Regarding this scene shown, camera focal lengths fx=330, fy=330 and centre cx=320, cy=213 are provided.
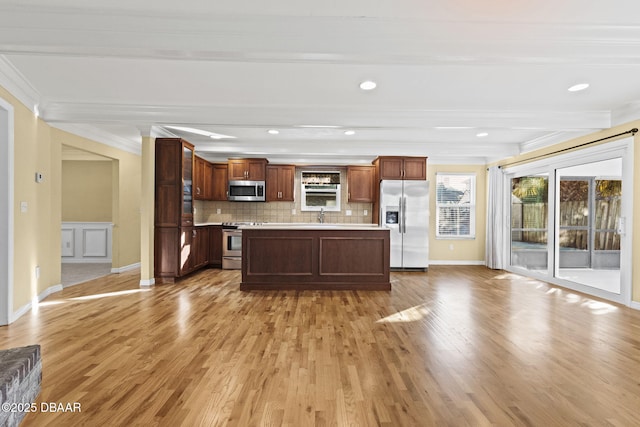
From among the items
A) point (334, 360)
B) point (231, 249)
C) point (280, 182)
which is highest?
point (280, 182)

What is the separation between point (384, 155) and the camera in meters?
6.89

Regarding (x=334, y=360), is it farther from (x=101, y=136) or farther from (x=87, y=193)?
(x=87, y=193)

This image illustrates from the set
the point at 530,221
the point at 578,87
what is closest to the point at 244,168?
the point at 578,87

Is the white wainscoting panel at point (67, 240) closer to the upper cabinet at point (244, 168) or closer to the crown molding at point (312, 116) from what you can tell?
the upper cabinet at point (244, 168)

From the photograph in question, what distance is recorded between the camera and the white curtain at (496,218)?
23.1 ft

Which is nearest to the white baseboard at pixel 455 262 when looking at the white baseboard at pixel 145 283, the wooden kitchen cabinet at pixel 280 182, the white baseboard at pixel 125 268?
the wooden kitchen cabinet at pixel 280 182

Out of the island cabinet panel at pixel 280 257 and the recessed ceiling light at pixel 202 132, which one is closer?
the island cabinet panel at pixel 280 257

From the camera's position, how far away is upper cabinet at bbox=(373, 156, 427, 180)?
22.8 feet

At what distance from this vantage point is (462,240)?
25.2ft

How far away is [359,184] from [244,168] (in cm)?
262

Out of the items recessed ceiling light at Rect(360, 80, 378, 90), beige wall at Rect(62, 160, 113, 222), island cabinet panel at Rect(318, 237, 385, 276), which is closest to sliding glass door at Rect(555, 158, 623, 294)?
island cabinet panel at Rect(318, 237, 385, 276)

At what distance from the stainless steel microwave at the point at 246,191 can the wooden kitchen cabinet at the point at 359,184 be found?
1983mm

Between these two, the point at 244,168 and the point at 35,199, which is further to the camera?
the point at 244,168

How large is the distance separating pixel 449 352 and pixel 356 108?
120 inches
